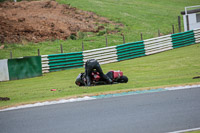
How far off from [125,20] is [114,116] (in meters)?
39.9

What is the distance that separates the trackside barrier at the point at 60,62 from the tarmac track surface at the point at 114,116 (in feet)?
42.9

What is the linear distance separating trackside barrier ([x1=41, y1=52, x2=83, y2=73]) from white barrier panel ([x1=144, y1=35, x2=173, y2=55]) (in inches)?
228

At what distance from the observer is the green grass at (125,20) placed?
3366cm

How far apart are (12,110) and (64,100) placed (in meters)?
1.55

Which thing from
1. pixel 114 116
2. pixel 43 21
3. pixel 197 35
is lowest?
pixel 114 116

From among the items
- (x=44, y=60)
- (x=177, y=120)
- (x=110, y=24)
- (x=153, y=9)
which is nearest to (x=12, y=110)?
(x=177, y=120)

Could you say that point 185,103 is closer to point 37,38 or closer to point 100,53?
point 100,53

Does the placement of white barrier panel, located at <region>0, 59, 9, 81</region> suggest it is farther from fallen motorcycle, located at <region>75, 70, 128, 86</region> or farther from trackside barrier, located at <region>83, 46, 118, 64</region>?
fallen motorcycle, located at <region>75, 70, 128, 86</region>

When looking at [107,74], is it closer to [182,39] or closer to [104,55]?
[104,55]

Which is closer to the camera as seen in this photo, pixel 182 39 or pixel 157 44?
pixel 157 44

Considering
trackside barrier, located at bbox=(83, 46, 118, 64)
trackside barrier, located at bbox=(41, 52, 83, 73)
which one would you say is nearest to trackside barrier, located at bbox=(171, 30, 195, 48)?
trackside barrier, located at bbox=(83, 46, 118, 64)

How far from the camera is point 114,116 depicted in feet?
23.6

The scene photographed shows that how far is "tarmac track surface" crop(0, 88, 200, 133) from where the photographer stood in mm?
6367

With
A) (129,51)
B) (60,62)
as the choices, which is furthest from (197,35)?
(60,62)
